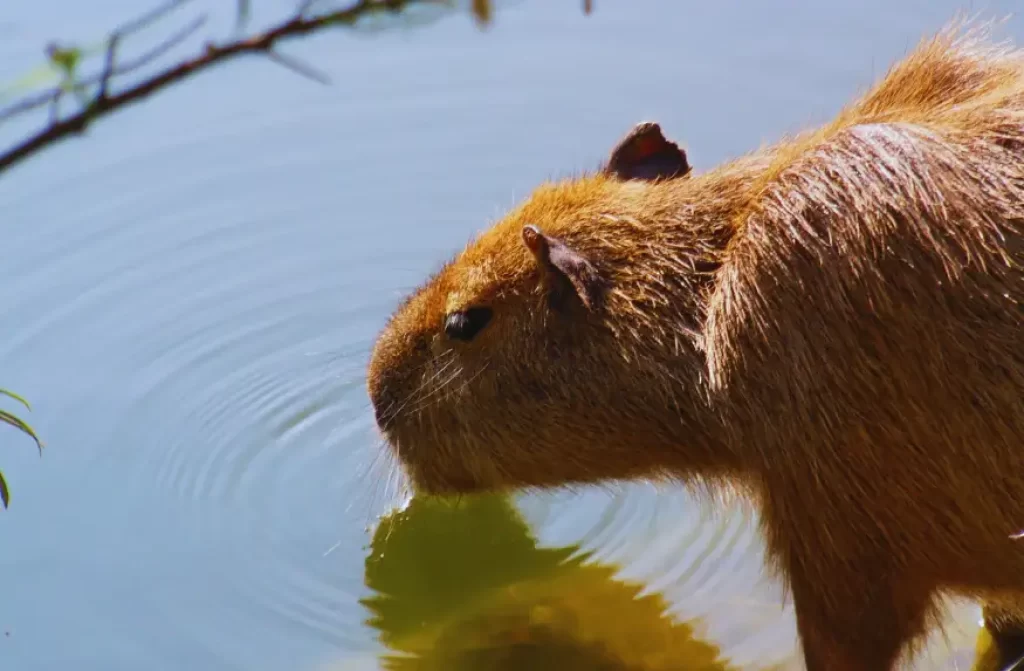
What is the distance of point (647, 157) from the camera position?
3.57 m

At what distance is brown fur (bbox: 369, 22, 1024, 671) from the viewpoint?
2574 mm

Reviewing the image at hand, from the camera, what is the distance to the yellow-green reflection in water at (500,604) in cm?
372

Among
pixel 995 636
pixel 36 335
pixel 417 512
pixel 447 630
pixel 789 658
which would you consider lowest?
pixel 995 636

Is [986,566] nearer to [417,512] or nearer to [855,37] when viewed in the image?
[417,512]

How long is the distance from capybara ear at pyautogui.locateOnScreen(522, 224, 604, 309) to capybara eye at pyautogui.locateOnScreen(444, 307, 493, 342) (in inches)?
8.4

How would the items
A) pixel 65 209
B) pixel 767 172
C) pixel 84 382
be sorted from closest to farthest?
pixel 767 172
pixel 84 382
pixel 65 209

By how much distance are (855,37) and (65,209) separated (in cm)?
396

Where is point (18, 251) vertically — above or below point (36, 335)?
above


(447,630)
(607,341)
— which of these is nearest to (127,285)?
(447,630)

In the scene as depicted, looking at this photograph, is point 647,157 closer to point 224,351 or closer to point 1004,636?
point 1004,636

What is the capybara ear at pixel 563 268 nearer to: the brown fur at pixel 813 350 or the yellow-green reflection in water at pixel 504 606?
the brown fur at pixel 813 350

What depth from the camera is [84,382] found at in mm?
4793

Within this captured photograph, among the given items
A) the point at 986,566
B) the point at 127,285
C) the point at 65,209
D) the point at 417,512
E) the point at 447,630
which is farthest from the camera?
the point at 65,209

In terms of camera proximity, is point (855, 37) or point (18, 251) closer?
point (18, 251)
